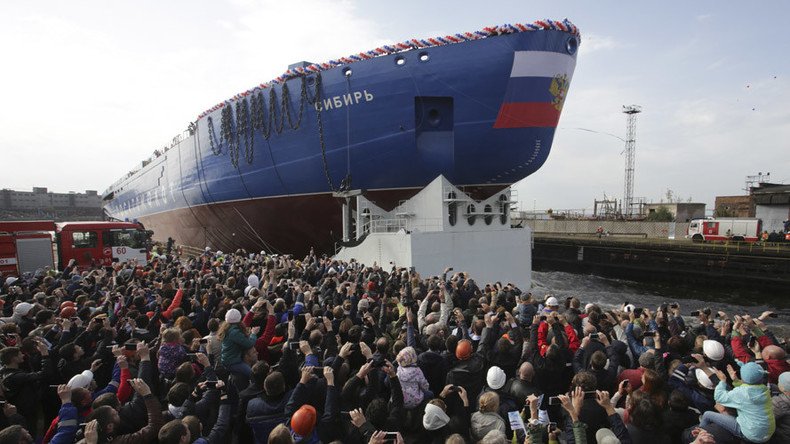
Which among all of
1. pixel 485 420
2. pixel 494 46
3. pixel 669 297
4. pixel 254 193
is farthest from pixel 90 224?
pixel 669 297

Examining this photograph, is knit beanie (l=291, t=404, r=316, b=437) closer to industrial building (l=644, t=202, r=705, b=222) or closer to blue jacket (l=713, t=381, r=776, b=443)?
blue jacket (l=713, t=381, r=776, b=443)

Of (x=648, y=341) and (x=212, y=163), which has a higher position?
(x=212, y=163)

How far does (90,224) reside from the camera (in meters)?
16.2

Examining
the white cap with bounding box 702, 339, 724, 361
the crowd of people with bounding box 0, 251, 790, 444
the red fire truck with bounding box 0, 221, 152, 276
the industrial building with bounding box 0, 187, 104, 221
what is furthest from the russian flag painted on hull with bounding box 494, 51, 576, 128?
the industrial building with bounding box 0, 187, 104, 221

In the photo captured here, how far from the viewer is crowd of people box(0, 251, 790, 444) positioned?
3072mm

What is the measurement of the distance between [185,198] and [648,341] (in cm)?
2696

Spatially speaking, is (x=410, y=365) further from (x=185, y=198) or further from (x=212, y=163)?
(x=185, y=198)

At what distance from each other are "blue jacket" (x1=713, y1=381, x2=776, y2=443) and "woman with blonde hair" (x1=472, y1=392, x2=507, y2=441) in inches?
72.0

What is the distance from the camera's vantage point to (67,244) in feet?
51.6

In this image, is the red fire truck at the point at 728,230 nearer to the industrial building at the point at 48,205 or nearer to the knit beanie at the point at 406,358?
the knit beanie at the point at 406,358

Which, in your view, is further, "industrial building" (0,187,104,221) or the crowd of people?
"industrial building" (0,187,104,221)

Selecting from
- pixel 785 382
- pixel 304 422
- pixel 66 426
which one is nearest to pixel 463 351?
pixel 304 422

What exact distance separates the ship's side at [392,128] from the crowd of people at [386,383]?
10.1 metres

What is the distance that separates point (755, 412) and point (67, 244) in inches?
786
